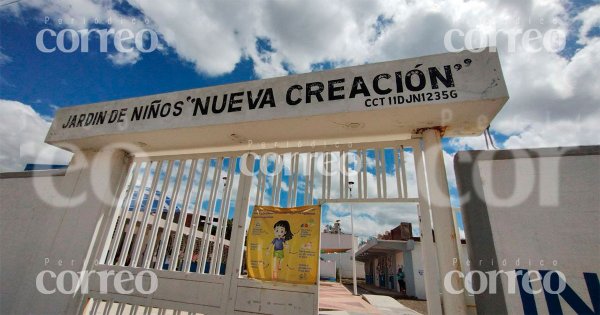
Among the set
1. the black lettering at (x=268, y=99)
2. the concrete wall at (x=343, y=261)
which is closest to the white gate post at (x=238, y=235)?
the black lettering at (x=268, y=99)

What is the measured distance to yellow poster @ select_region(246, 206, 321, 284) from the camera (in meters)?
3.83

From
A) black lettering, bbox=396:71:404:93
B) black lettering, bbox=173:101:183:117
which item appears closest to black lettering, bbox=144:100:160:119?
black lettering, bbox=173:101:183:117

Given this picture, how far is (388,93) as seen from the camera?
3.44 meters

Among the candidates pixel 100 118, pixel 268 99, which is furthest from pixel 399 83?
pixel 100 118

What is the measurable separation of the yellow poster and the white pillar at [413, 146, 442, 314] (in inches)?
52.2

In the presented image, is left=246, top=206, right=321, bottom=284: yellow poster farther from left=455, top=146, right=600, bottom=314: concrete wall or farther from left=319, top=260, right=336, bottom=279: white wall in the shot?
left=319, top=260, right=336, bottom=279: white wall

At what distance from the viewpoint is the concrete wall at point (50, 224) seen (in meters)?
4.52

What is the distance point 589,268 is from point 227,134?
443 centimetres

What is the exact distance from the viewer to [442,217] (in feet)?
11.4

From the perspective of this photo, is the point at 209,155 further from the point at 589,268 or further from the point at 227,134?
the point at 589,268

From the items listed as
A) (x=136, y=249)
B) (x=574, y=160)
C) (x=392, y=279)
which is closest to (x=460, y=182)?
(x=574, y=160)

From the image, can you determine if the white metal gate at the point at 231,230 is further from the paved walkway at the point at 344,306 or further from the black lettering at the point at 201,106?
the paved walkway at the point at 344,306

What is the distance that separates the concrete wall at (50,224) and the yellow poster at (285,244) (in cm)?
280

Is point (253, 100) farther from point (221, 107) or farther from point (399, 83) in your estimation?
point (399, 83)
